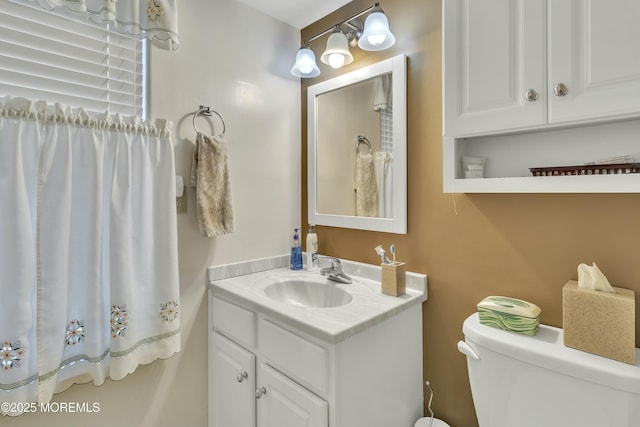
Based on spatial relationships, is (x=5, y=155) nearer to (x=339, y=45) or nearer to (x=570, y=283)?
(x=339, y=45)

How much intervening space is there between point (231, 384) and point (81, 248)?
84cm

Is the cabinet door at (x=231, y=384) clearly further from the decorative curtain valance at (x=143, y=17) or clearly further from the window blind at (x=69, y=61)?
the decorative curtain valance at (x=143, y=17)

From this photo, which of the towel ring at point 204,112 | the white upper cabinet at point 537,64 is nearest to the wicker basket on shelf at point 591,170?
the white upper cabinet at point 537,64

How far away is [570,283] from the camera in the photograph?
1006 millimetres

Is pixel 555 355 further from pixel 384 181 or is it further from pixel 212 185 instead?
pixel 212 185

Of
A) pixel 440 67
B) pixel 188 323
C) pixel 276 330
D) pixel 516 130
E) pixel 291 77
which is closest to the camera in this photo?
pixel 516 130

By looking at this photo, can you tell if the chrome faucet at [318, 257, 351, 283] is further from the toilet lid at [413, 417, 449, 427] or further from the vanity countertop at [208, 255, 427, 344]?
the toilet lid at [413, 417, 449, 427]

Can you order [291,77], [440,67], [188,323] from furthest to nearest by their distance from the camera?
[291,77]
[188,323]
[440,67]

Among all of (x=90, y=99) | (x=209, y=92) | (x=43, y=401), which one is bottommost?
(x=43, y=401)

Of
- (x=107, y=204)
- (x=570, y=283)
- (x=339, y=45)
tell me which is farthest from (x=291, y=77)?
(x=570, y=283)

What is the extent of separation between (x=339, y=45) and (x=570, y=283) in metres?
1.36

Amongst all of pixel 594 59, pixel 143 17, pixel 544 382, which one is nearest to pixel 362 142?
pixel 594 59

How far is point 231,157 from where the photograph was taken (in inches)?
64.7

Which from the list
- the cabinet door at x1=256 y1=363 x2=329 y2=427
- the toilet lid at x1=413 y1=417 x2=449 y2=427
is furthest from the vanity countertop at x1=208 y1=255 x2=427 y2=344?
the toilet lid at x1=413 y1=417 x2=449 y2=427
